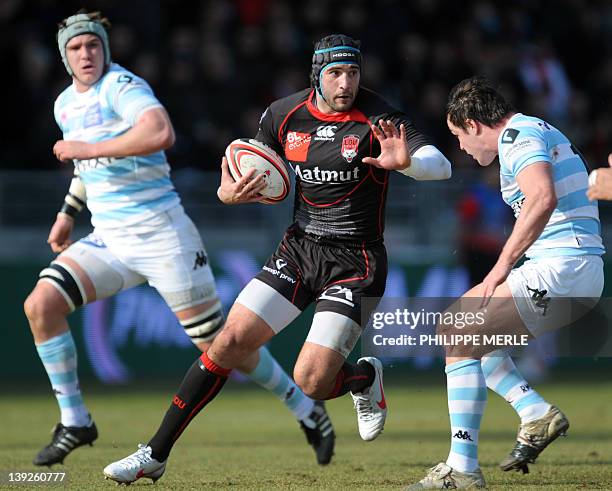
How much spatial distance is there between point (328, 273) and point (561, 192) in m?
1.48

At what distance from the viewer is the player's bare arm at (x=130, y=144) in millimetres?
7543

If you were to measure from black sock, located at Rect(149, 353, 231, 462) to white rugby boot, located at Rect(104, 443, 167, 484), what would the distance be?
0.31ft

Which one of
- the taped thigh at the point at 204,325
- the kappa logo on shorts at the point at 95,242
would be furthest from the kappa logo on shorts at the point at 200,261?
the kappa logo on shorts at the point at 95,242

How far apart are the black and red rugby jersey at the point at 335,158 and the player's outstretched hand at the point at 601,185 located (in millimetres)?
1397

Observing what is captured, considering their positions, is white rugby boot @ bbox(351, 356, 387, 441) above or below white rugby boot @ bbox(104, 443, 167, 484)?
above

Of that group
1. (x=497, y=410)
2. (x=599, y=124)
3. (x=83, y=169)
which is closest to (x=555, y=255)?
(x=83, y=169)

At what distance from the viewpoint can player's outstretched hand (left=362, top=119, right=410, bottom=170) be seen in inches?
263

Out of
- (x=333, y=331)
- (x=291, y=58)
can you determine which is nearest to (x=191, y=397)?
(x=333, y=331)

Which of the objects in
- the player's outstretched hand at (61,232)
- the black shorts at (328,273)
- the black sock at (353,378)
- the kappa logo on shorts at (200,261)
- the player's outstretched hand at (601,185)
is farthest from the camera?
the player's outstretched hand at (61,232)

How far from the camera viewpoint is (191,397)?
7.02m

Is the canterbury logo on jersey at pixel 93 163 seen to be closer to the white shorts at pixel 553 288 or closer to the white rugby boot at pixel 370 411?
the white rugby boot at pixel 370 411

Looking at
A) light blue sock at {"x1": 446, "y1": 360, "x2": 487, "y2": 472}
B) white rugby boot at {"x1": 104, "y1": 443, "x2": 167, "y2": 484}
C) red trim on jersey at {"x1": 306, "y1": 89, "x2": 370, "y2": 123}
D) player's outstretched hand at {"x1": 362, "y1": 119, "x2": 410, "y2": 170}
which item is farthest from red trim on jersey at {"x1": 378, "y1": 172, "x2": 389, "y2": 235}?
white rugby boot at {"x1": 104, "y1": 443, "x2": 167, "y2": 484}

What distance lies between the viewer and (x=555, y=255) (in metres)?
6.80

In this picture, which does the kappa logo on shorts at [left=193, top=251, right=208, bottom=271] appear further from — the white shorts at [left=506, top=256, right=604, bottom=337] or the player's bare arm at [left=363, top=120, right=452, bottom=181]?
the white shorts at [left=506, top=256, right=604, bottom=337]
